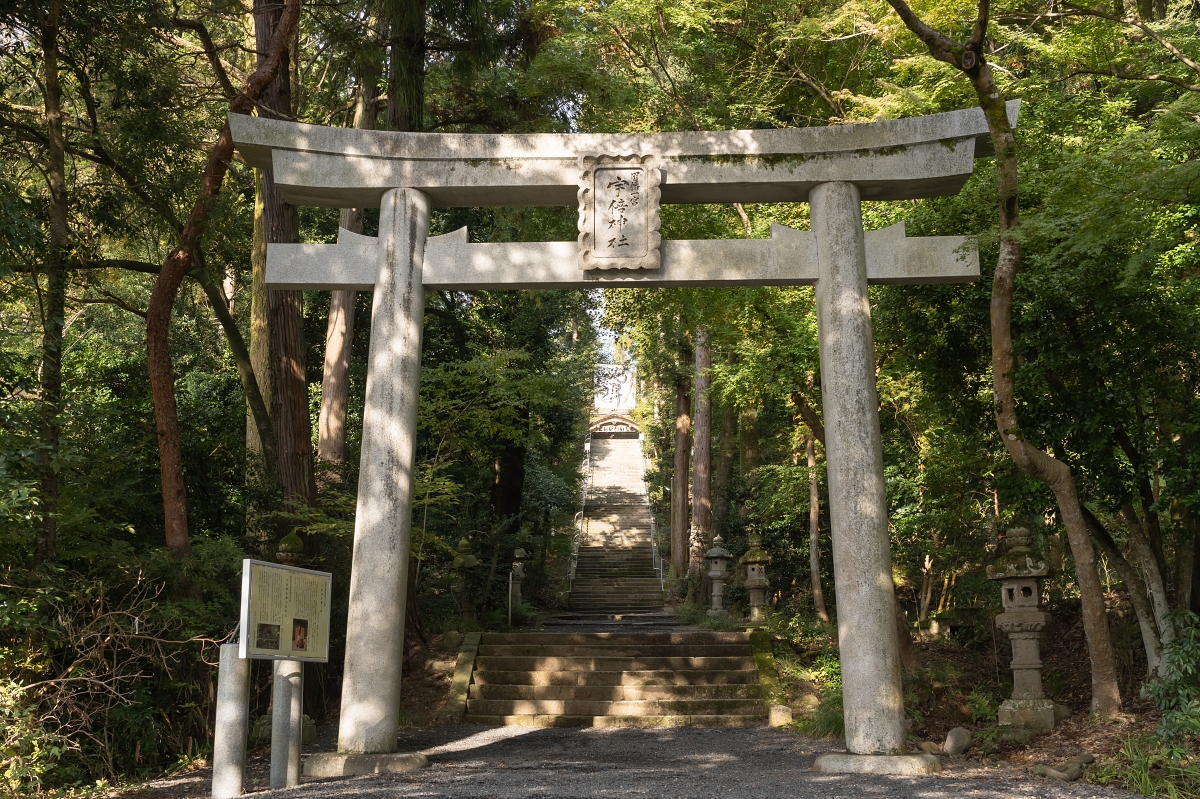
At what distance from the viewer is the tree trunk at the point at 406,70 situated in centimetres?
1046

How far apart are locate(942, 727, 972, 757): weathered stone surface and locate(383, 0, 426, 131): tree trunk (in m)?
8.68

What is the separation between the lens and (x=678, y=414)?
843 inches

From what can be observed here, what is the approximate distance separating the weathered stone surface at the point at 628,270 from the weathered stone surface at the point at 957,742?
3.66m

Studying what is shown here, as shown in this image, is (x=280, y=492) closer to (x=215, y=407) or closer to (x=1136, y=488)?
(x=215, y=407)

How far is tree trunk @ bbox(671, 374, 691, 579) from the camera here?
68.5 ft

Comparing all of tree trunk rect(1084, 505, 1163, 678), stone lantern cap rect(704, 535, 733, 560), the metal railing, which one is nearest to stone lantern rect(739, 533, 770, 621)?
stone lantern cap rect(704, 535, 733, 560)

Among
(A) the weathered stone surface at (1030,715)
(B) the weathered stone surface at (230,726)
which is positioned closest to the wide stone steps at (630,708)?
(A) the weathered stone surface at (1030,715)

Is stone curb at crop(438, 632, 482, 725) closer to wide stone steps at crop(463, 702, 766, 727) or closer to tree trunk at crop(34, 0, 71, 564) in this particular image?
wide stone steps at crop(463, 702, 766, 727)

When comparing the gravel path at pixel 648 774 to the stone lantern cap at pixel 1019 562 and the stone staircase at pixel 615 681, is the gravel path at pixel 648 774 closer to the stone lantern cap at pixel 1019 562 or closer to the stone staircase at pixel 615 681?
the stone staircase at pixel 615 681

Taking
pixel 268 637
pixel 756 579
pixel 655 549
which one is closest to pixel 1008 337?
pixel 268 637

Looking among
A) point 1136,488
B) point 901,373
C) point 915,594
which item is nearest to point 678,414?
point 915,594

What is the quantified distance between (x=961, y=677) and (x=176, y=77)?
35.3ft

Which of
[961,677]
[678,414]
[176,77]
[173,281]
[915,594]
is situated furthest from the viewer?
[678,414]

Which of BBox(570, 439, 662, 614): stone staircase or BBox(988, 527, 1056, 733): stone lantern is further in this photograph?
BBox(570, 439, 662, 614): stone staircase
